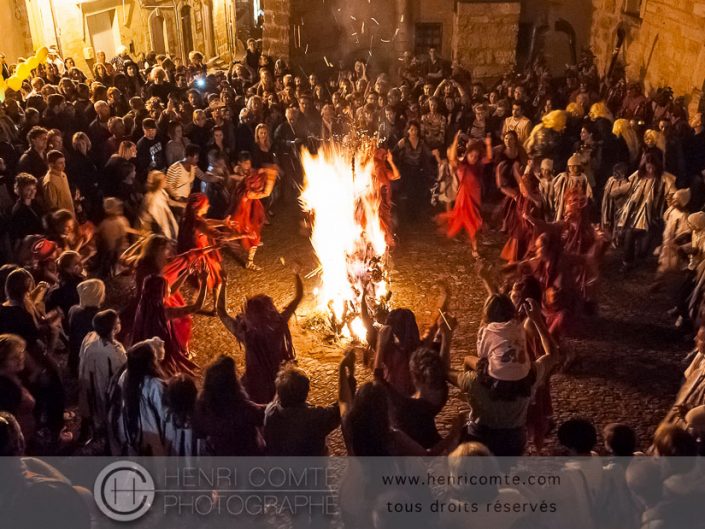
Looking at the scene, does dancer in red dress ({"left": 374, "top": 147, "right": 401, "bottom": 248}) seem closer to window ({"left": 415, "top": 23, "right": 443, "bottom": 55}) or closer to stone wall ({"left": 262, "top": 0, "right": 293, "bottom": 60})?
stone wall ({"left": 262, "top": 0, "right": 293, "bottom": 60})

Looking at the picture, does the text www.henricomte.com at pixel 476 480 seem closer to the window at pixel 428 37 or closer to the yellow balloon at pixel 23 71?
the yellow balloon at pixel 23 71

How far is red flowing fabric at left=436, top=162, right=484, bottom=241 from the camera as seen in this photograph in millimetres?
10227

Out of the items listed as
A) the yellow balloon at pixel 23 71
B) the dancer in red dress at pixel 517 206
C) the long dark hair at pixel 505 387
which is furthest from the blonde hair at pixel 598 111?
the yellow balloon at pixel 23 71

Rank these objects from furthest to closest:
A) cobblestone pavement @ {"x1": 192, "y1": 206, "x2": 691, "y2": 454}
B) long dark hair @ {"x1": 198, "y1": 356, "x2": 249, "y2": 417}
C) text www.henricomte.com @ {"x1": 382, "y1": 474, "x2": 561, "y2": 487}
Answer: cobblestone pavement @ {"x1": 192, "y1": 206, "x2": 691, "y2": 454} → long dark hair @ {"x1": 198, "y1": 356, "x2": 249, "y2": 417} → text www.henricomte.com @ {"x1": 382, "y1": 474, "x2": 561, "y2": 487}

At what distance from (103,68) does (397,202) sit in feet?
28.9

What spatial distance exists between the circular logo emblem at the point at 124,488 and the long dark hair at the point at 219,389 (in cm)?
85

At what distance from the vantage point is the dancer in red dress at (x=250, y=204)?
9.74 m

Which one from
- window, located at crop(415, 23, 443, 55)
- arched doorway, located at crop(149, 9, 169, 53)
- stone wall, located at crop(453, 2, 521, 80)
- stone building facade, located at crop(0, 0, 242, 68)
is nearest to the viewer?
stone wall, located at crop(453, 2, 521, 80)

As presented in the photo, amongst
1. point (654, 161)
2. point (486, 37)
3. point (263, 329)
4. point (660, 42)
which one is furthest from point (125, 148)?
point (660, 42)

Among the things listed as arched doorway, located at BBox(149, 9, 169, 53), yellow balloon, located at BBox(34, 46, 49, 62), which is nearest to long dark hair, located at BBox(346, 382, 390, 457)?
yellow balloon, located at BBox(34, 46, 49, 62)

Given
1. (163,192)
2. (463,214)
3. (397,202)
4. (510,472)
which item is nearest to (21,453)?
(510,472)

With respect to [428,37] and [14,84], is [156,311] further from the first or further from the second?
[428,37]

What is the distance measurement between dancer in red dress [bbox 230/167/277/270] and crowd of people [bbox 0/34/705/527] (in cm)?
3

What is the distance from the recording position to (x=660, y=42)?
16.1 m
